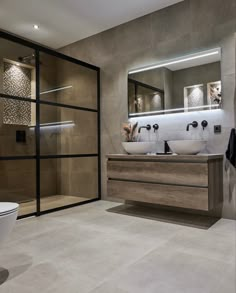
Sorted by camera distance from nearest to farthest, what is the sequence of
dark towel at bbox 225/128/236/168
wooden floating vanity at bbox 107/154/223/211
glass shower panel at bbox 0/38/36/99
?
wooden floating vanity at bbox 107/154/223/211, dark towel at bbox 225/128/236/168, glass shower panel at bbox 0/38/36/99

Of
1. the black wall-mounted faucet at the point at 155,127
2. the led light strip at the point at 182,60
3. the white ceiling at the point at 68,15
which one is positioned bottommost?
the black wall-mounted faucet at the point at 155,127

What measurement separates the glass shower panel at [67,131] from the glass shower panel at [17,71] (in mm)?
663

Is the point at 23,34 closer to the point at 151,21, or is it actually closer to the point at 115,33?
the point at 115,33

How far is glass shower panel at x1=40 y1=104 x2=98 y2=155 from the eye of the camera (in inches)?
164

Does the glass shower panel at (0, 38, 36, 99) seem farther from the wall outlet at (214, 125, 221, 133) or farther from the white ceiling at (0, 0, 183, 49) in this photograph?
the wall outlet at (214, 125, 221, 133)

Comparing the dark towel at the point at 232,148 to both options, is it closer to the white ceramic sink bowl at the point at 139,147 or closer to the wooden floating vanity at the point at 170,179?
the wooden floating vanity at the point at 170,179

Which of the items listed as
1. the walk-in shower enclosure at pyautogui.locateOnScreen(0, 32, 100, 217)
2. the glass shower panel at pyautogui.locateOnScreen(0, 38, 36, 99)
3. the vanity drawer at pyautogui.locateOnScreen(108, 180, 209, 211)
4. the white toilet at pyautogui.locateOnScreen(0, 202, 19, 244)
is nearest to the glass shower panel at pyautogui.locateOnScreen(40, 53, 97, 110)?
the walk-in shower enclosure at pyautogui.locateOnScreen(0, 32, 100, 217)

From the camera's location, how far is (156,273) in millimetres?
1692

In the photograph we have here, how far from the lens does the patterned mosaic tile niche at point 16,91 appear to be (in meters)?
3.41

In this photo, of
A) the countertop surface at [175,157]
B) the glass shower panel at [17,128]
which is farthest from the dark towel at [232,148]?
the glass shower panel at [17,128]

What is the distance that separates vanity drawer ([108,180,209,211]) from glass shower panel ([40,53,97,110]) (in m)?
1.60

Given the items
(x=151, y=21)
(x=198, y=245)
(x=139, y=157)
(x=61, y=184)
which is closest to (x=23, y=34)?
(x=151, y=21)

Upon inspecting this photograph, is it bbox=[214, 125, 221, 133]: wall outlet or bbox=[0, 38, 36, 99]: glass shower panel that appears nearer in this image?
bbox=[214, 125, 221, 133]: wall outlet

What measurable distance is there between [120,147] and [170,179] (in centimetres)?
130
